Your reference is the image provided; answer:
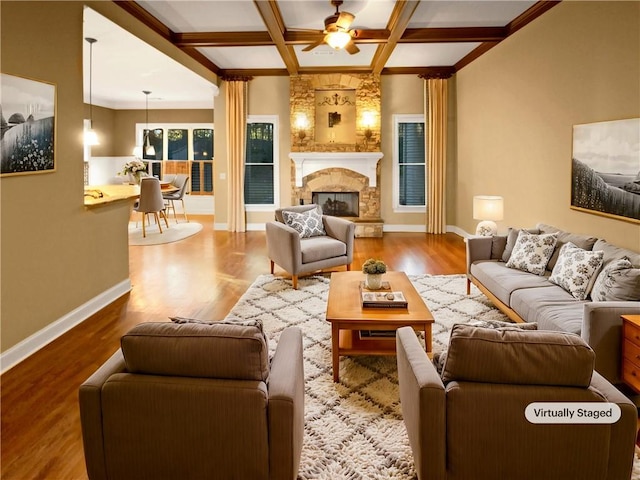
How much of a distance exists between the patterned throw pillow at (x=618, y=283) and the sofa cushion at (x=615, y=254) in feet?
0.29

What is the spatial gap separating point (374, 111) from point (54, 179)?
614 cm

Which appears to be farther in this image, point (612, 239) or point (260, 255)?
Result: point (260, 255)

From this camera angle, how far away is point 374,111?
8.83 m

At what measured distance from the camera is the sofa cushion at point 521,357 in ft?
5.71

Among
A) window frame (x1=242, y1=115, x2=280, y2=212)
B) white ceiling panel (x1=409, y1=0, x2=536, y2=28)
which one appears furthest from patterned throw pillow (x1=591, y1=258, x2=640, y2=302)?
window frame (x1=242, y1=115, x2=280, y2=212)

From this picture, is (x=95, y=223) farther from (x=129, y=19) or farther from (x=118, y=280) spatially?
(x=129, y=19)

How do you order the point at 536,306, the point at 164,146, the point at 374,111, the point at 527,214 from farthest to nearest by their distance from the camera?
the point at 164,146 < the point at 374,111 < the point at 527,214 < the point at 536,306

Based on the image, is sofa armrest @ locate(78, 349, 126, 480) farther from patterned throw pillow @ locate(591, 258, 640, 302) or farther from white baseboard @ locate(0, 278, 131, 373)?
patterned throw pillow @ locate(591, 258, 640, 302)

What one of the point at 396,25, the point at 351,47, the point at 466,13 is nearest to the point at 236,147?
the point at 351,47

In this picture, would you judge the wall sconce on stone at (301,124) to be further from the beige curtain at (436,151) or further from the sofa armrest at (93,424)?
the sofa armrest at (93,424)

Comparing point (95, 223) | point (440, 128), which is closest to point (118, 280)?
point (95, 223)

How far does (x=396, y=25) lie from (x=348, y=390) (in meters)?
4.42

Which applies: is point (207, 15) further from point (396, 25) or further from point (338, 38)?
point (396, 25)

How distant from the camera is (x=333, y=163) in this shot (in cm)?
898
